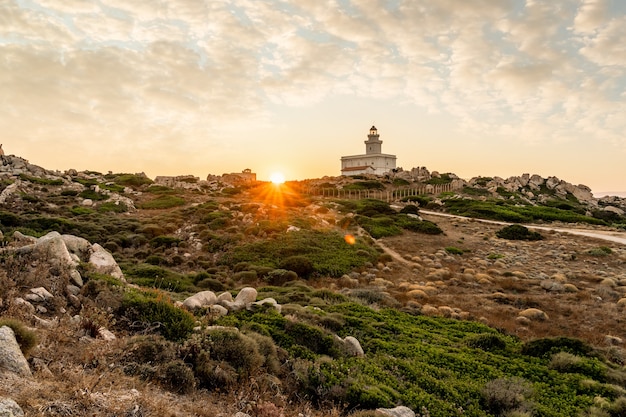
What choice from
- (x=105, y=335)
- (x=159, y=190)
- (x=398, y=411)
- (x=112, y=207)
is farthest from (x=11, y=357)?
(x=159, y=190)

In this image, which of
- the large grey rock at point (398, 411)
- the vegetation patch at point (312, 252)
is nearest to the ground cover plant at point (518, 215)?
the vegetation patch at point (312, 252)

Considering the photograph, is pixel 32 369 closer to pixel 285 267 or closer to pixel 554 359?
pixel 554 359

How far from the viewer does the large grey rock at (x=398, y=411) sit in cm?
716

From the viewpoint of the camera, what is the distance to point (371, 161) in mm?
119062

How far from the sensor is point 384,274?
23.4 metres

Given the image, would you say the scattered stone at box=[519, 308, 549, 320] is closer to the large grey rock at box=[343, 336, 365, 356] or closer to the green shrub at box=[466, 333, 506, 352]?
the green shrub at box=[466, 333, 506, 352]

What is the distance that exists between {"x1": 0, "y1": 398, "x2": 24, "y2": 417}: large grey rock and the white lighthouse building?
369 feet

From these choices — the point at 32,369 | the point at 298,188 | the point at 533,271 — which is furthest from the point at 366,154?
the point at 32,369

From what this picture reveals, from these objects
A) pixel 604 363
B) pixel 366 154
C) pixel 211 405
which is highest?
pixel 366 154

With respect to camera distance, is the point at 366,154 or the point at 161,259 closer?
the point at 161,259

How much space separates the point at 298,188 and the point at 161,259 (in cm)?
6596

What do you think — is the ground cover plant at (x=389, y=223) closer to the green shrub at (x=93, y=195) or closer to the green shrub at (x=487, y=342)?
the green shrub at (x=487, y=342)

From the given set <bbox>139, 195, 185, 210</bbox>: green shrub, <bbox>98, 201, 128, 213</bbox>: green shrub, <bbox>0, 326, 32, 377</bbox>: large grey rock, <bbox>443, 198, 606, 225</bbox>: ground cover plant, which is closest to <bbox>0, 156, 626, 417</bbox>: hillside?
<bbox>0, 326, 32, 377</bbox>: large grey rock

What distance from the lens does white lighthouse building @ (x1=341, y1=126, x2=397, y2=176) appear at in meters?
117
